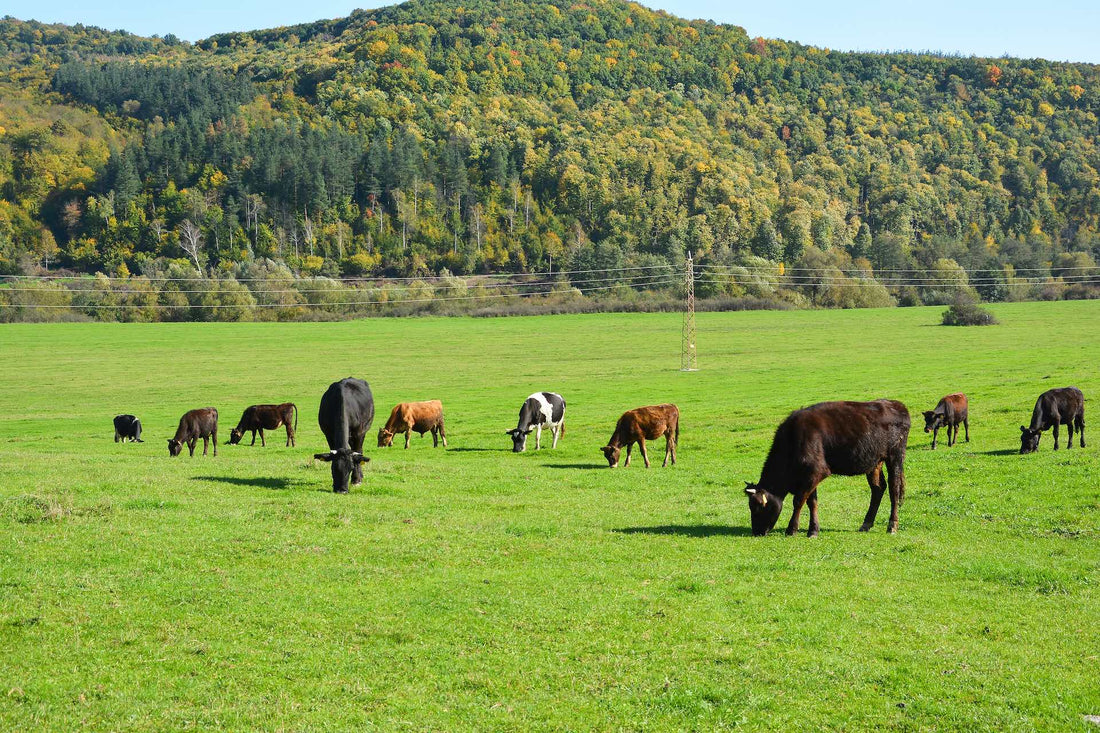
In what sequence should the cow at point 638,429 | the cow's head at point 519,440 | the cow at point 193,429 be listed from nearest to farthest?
the cow at point 638,429
the cow's head at point 519,440
the cow at point 193,429

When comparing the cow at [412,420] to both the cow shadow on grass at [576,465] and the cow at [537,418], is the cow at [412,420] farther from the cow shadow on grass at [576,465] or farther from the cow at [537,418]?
the cow shadow on grass at [576,465]

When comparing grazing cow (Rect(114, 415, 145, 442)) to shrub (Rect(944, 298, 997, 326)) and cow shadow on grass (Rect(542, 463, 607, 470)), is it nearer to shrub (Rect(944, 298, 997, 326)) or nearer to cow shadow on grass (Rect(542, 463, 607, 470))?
cow shadow on grass (Rect(542, 463, 607, 470))

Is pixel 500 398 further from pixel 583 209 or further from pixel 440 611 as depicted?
pixel 583 209

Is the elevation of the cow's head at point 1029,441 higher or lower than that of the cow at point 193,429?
higher

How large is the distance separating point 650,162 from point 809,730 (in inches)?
7391

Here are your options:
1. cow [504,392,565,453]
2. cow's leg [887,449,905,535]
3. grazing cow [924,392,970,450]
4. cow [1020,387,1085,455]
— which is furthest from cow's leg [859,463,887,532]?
cow [504,392,565,453]

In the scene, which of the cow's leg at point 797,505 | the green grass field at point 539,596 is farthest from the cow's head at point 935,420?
the cow's leg at point 797,505

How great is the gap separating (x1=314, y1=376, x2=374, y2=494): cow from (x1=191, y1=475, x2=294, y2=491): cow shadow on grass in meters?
1.03

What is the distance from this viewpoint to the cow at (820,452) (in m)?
16.5

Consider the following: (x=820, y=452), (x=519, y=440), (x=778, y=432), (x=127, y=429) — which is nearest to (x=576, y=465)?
(x=519, y=440)

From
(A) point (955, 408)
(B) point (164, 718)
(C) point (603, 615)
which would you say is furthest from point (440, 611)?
(A) point (955, 408)

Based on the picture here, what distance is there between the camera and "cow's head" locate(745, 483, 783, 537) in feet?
54.1

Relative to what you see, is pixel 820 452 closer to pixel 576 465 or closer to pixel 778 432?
pixel 778 432

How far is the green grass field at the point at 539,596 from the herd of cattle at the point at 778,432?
0.72 metres
